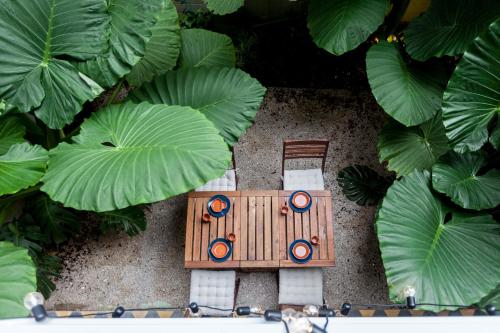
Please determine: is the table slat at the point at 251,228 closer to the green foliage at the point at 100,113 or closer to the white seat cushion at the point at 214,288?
the white seat cushion at the point at 214,288

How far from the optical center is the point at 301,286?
231cm

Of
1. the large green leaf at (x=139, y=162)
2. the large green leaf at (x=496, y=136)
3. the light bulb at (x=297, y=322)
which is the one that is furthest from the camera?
the large green leaf at (x=496, y=136)

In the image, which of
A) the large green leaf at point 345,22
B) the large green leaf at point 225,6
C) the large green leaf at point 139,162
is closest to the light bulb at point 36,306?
the large green leaf at point 139,162

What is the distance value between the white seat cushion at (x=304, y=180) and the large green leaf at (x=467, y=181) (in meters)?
0.73

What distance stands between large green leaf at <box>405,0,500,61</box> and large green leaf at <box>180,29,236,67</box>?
1.04 metres

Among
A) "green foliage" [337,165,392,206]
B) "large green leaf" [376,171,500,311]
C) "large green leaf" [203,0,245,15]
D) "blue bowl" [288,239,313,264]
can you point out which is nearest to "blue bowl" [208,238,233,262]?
"blue bowl" [288,239,313,264]

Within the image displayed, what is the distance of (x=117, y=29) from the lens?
1744mm

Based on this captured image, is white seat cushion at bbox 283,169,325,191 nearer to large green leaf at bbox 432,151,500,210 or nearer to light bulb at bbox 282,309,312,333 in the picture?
large green leaf at bbox 432,151,500,210

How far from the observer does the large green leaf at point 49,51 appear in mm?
1634

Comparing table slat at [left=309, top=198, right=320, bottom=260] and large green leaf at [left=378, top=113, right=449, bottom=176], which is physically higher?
large green leaf at [left=378, top=113, right=449, bottom=176]

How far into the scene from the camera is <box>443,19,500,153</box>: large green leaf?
5.64 feet

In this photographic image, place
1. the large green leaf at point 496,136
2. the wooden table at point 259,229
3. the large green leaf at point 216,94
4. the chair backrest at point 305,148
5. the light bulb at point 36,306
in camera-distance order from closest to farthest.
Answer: the light bulb at point 36,306, the large green leaf at point 496,136, the large green leaf at point 216,94, the wooden table at point 259,229, the chair backrest at point 305,148

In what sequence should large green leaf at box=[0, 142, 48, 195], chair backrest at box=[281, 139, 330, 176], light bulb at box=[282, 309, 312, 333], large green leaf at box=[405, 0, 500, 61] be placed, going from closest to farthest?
light bulb at box=[282, 309, 312, 333]
large green leaf at box=[0, 142, 48, 195]
large green leaf at box=[405, 0, 500, 61]
chair backrest at box=[281, 139, 330, 176]

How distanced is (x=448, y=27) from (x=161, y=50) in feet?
5.24
